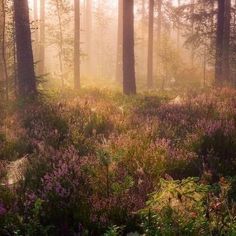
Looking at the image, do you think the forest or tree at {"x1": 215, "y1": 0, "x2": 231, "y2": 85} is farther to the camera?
tree at {"x1": 215, "y1": 0, "x2": 231, "y2": 85}

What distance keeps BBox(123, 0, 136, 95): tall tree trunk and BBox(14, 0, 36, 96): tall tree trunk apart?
16.1ft

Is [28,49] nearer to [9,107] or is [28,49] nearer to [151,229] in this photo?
[9,107]

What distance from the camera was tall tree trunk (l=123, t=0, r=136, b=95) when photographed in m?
18.2

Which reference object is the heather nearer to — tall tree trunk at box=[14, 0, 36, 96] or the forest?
the forest

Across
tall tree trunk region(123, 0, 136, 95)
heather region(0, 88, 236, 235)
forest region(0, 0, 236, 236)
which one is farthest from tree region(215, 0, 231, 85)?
heather region(0, 88, 236, 235)

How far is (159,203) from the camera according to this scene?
4285 mm

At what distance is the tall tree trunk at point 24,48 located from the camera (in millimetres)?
14602

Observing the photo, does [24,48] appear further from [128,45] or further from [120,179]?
[120,179]

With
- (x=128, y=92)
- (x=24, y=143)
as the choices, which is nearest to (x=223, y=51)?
(x=128, y=92)

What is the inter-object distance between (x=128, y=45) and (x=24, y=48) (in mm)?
5391

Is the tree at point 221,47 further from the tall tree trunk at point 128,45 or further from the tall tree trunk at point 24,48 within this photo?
the tall tree trunk at point 24,48

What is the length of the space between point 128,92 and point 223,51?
7667 mm

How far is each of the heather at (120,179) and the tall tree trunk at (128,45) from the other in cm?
856

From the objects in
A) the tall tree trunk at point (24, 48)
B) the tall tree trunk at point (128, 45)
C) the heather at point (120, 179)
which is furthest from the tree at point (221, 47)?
the heather at point (120, 179)
